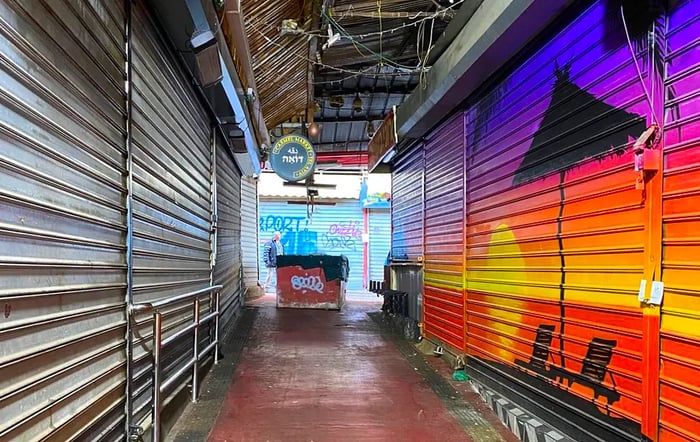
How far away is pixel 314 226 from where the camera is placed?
1564 cm

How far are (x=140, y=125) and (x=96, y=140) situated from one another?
0.74m

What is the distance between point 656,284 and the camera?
2.40 m

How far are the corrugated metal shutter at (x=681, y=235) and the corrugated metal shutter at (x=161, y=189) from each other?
3.01 metres

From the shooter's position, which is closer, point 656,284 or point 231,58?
point 656,284

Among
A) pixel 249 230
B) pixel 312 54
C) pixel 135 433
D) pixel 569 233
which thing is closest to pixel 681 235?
pixel 569 233

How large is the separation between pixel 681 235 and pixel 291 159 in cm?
739

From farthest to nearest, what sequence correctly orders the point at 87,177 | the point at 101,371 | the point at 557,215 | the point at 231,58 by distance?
the point at 231,58 < the point at 557,215 < the point at 101,371 < the point at 87,177

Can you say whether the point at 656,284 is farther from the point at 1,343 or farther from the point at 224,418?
the point at 224,418

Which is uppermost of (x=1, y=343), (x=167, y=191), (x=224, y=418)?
(x=167, y=191)

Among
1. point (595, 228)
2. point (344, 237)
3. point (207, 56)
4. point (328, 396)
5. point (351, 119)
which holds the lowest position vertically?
point (328, 396)

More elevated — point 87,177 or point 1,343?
point 87,177

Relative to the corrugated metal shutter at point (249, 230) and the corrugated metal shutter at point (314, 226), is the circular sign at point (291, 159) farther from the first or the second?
the corrugated metal shutter at point (314, 226)

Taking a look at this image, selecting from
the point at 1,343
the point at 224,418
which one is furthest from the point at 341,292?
the point at 1,343

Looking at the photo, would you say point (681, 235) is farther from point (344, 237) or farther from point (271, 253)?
point (344, 237)
